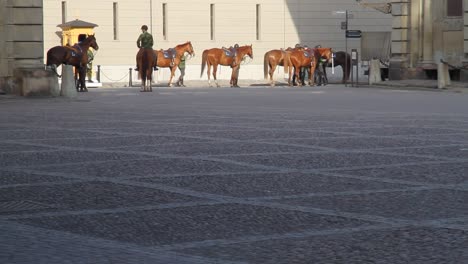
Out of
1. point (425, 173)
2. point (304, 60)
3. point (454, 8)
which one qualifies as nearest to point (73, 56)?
point (454, 8)

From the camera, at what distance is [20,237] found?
7906mm

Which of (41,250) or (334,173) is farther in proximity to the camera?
(334,173)

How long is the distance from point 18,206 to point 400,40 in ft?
122

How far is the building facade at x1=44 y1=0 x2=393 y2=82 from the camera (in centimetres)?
6069

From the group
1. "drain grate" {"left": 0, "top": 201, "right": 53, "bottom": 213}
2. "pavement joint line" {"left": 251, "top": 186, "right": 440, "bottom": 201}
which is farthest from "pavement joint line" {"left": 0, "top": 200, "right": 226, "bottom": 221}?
"pavement joint line" {"left": 251, "top": 186, "right": 440, "bottom": 201}

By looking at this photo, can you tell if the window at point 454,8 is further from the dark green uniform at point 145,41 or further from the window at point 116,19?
the window at point 116,19

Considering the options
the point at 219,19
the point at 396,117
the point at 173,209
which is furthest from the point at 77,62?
the point at 173,209

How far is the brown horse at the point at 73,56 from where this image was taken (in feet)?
124

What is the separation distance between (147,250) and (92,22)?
5435 centimetres

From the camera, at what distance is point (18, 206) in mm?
9406

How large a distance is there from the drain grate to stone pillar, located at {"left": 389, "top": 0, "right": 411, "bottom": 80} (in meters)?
36.5

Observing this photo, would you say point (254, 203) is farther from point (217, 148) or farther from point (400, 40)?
point (400, 40)

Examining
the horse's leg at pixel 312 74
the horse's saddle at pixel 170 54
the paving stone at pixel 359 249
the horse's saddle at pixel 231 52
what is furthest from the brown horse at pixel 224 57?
the paving stone at pixel 359 249

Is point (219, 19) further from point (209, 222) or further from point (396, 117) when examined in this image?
point (209, 222)
